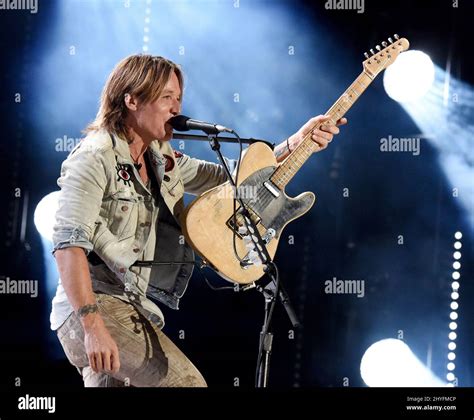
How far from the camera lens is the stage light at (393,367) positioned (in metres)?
4.40

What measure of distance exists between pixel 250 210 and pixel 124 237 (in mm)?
579

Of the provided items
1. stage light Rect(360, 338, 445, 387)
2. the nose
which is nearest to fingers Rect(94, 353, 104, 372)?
the nose

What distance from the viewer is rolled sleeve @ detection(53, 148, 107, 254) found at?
9.52 feet

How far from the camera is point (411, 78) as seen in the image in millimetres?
4477

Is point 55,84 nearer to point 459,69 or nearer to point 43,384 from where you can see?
point 43,384

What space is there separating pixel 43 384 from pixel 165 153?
156cm

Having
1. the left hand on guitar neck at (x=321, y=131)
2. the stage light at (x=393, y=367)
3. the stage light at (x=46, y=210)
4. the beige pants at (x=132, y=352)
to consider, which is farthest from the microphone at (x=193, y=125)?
the stage light at (x=393, y=367)

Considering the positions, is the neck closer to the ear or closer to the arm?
the ear

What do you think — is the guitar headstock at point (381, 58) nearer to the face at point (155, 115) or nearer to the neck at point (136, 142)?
the face at point (155, 115)

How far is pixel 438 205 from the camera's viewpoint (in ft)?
14.9

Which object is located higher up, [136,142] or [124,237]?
[136,142]

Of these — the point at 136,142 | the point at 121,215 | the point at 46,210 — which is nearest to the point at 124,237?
the point at 121,215

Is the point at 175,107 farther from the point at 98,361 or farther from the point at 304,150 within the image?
the point at 98,361

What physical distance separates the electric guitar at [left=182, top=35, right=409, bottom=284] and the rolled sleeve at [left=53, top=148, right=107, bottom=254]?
17.2 inches
